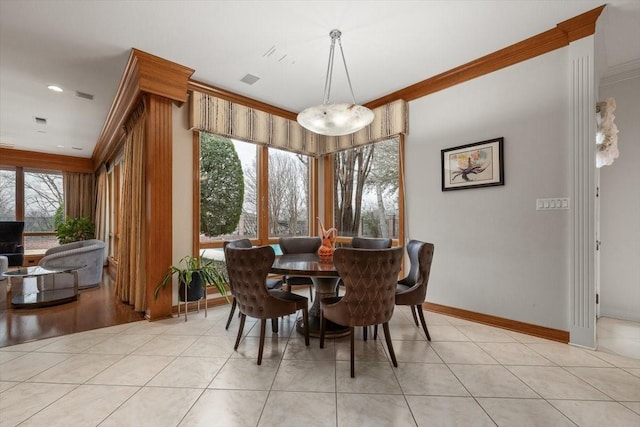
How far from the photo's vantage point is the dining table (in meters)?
2.25

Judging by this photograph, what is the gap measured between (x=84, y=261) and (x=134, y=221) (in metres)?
1.97

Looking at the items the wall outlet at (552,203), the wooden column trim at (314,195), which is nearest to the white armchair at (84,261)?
the wooden column trim at (314,195)

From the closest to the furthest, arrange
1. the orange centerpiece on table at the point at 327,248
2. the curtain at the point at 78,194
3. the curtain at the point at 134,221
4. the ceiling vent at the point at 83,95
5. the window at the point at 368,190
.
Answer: the orange centerpiece on table at the point at 327,248 < the curtain at the point at 134,221 < the ceiling vent at the point at 83,95 < the window at the point at 368,190 < the curtain at the point at 78,194

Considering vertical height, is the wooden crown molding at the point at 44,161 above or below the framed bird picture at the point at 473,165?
above

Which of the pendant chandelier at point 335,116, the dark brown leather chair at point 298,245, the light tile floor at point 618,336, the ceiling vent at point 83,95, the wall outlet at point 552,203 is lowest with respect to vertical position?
the light tile floor at point 618,336

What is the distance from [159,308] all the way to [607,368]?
4.07 m

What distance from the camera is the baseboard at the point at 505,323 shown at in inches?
103

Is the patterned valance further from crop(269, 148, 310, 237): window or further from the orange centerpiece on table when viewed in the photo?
the orange centerpiece on table

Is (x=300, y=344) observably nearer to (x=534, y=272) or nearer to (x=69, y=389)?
(x=69, y=389)

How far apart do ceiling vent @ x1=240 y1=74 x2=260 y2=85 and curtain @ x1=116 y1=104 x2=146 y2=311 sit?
4.08 feet

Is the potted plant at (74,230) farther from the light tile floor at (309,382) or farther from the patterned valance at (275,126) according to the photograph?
the patterned valance at (275,126)

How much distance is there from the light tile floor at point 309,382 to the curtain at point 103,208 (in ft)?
15.4

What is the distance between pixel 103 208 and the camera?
265 inches

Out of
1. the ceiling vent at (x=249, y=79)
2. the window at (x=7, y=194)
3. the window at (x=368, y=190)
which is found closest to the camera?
the ceiling vent at (x=249, y=79)
